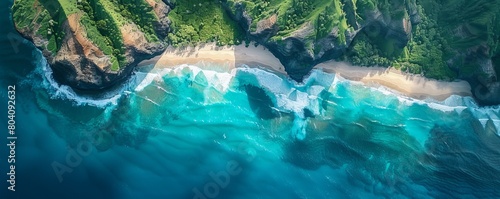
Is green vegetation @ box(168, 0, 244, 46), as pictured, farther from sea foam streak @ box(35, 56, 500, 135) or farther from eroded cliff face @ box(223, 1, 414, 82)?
sea foam streak @ box(35, 56, 500, 135)

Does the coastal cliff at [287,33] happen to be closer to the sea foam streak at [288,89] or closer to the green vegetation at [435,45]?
the green vegetation at [435,45]

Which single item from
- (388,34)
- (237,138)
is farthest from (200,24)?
(388,34)

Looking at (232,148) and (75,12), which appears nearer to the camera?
(75,12)

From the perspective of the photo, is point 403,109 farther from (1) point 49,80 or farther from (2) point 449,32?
(1) point 49,80

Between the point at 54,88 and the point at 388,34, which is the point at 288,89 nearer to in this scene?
the point at 388,34

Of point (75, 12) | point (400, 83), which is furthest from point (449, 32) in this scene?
point (75, 12)
